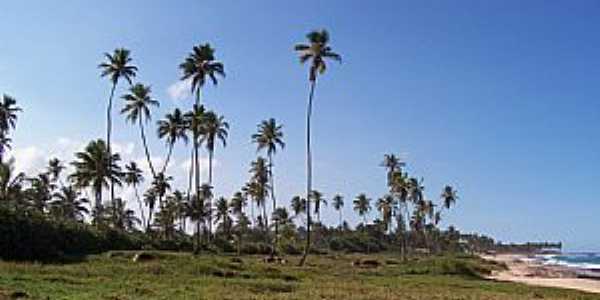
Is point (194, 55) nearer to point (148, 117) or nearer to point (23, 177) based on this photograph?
point (148, 117)

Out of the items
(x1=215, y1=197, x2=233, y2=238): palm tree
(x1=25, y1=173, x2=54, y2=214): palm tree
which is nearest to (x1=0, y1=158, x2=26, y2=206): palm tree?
(x1=25, y1=173, x2=54, y2=214): palm tree

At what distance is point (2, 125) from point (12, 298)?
206 feet

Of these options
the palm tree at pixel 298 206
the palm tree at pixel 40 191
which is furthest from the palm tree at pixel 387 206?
the palm tree at pixel 40 191

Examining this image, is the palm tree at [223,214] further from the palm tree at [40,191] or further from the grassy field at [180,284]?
the grassy field at [180,284]

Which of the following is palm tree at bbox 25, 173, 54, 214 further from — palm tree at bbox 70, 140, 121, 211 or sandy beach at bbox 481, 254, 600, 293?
sandy beach at bbox 481, 254, 600, 293

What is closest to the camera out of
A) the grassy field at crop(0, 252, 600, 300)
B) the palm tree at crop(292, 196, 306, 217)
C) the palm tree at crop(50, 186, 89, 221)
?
the grassy field at crop(0, 252, 600, 300)

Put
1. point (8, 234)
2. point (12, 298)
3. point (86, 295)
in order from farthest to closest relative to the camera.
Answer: point (8, 234) → point (86, 295) → point (12, 298)

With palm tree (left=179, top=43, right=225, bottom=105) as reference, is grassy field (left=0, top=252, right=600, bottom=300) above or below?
below

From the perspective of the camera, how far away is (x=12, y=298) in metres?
28.3

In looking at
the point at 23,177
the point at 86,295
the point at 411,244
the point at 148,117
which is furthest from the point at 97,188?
the point at 411,244

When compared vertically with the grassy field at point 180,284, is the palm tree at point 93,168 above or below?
above

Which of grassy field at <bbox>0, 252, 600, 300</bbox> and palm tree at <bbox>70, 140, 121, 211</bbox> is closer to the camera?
grassy field at <bbox>0, 252, 600, 300</bbox>

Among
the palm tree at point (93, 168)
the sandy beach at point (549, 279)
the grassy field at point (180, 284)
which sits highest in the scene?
the palm tree at point (93, 168)

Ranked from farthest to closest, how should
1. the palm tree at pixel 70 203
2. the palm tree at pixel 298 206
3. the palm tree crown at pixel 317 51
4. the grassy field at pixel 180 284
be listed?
1. the palm tree at pixel 298 206
2. the palm tree at pixel 70 203
3. the palm tree crown at pixel 317 51
4. the grassy field at pixel 180 284
